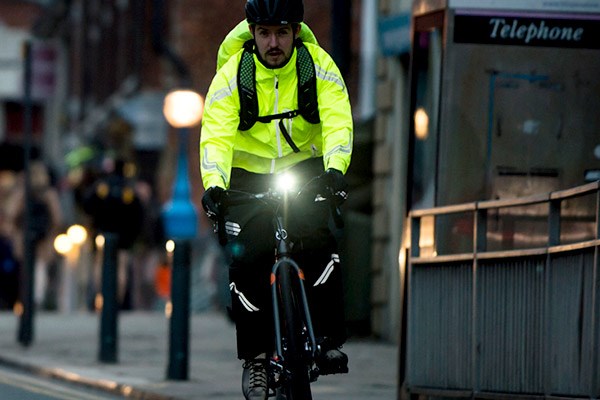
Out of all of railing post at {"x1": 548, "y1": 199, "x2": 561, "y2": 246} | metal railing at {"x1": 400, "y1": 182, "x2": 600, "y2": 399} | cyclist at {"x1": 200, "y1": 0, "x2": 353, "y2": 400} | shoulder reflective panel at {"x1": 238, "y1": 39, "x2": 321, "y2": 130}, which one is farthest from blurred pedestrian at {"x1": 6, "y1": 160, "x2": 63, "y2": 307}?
shoulder reflective panel at {"x1": 238, "y1": 39, "x2": 321, "y2": 130}

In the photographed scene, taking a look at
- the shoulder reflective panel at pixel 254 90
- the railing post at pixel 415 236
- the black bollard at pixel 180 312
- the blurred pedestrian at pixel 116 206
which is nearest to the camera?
the shoulder reflective panel at pixel 254 90

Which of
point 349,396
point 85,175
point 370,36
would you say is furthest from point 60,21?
point 349,396

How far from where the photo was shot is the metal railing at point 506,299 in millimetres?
8617

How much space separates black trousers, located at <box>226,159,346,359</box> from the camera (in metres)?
8.36

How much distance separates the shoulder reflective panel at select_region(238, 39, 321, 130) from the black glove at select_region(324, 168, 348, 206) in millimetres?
423

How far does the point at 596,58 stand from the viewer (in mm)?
10703

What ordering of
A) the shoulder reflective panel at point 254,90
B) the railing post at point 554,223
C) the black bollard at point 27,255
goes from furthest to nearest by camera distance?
1. the black bollard at point 27,255
2. the railing post at point 554,223
3. the shoulder reflective panel at point 254,90

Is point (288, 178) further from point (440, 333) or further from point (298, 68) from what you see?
point (440, 333)

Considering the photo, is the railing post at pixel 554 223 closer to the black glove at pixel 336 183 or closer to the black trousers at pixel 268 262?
the black trousers at pixel 268 262

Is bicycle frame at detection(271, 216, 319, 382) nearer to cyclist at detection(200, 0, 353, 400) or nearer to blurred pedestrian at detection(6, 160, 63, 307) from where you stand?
cyclist at detection(200, 0, 353, 400)

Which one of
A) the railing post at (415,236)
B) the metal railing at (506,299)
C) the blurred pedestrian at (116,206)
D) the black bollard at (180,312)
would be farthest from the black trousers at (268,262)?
the blurred pedestrian at (116,206)

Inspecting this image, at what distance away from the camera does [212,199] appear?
8094 mm

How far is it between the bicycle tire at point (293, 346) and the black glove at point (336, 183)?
0.38m

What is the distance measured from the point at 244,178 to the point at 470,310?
1.74m
